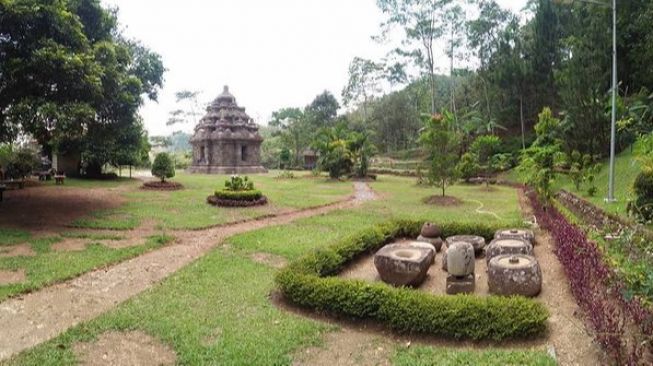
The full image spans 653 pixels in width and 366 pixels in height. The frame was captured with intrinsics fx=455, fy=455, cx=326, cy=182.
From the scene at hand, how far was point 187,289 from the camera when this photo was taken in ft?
23.9

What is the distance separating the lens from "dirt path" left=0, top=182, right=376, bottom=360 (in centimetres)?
566

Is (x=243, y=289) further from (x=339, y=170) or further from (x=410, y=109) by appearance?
(x=410, y=109)

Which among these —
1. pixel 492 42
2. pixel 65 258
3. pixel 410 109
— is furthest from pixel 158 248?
pixel 410 109

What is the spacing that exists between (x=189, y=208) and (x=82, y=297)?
914cm

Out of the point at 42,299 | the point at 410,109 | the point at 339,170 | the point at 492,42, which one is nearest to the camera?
the point at 42,299

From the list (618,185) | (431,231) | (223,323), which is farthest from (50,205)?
(618,185)

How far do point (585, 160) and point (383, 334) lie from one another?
50.8ft

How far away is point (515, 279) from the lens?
22.3 ft

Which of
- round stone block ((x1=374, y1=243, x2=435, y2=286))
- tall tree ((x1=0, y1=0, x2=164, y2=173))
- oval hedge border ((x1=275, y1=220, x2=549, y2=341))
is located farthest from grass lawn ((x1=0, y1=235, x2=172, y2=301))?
round stone block ((x1=374, y1=243, x2=435, y2=286))

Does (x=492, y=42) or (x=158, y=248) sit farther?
(x=492, y=42)

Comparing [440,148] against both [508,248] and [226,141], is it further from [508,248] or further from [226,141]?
[226,141]

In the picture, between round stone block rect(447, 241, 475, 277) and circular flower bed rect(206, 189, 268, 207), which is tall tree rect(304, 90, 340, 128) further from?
round stone block rect(447, 241, 475, 277)

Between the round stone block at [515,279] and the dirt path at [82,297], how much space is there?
558 cm

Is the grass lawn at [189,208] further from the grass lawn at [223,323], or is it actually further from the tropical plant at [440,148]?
the tropical plant at [440,148]
